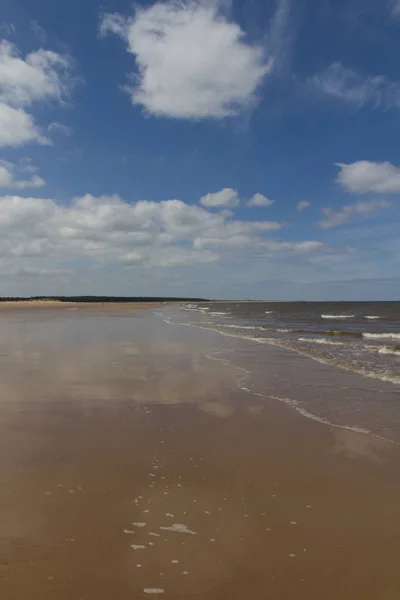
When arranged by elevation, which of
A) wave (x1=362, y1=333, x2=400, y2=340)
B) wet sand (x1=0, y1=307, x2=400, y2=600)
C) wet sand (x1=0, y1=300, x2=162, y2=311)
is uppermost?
wet sand (x1=0, y1=300, x2=162, y2=311)

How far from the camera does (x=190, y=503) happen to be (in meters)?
4.73

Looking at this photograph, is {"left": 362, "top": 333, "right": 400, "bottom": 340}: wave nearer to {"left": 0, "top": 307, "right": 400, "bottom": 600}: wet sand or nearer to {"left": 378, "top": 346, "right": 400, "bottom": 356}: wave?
{"left": 378, "top": 346, "right": 400, "bottom": 356}: wave

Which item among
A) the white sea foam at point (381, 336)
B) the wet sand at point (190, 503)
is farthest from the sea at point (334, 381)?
the white sea foam at point (381, 336)

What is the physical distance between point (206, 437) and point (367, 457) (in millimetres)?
2649

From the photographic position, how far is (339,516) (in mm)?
4547

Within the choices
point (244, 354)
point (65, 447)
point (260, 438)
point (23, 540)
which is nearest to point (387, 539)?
point (260, 438)

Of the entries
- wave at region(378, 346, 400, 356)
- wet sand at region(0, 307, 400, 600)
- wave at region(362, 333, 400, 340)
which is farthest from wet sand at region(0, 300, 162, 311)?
wet sand at region(0, 307, 400, 600)

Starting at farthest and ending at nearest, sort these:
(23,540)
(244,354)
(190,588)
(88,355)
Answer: (244,354), (88,355), (23,540), (190,588)

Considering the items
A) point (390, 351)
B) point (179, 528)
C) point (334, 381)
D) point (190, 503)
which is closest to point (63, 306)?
point (390, 351)

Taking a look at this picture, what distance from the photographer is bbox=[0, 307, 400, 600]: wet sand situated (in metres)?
3.47

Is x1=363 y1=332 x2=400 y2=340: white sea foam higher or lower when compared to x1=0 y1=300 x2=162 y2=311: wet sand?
lower

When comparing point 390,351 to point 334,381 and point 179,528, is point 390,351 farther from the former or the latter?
point 179,528

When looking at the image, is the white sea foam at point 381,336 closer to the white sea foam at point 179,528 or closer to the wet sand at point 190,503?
the wet sand at point 190,503

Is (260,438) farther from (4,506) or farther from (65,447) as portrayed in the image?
(4,506)
